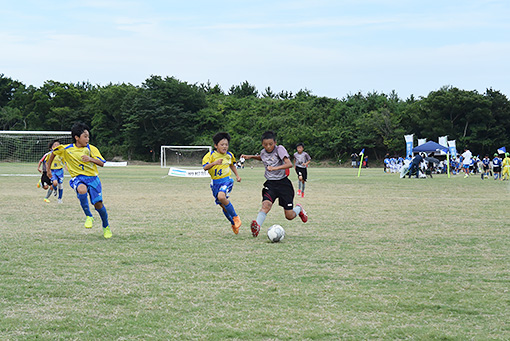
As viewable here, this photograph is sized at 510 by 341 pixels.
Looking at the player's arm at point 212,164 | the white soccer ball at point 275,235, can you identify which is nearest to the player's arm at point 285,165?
the player's arm at point 212,164

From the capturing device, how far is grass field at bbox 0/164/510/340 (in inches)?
161

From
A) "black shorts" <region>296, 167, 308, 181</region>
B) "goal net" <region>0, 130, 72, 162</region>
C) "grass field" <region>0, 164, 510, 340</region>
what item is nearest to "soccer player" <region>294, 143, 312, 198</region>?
"black shorts" <region>296, 167, 308, 181</region>

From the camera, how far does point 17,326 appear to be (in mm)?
4070

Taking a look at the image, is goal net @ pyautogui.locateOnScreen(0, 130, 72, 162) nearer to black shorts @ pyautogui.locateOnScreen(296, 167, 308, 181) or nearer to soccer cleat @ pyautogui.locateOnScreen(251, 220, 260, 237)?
black shorts @ pyautogui.locateOnScreen(296, 167, 308, 181)

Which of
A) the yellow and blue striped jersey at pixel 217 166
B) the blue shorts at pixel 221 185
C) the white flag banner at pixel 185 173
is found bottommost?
the white flag banner at pixel 185 173

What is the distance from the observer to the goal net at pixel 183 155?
209ft

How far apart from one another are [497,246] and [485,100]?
2187 inches

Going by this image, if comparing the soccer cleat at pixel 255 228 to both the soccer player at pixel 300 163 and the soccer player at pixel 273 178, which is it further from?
the soccer player at pixel 300 163

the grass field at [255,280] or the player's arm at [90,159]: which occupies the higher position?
the player's arm at [90,159]

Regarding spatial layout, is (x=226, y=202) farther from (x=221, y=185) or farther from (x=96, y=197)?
(x=96, y=197)

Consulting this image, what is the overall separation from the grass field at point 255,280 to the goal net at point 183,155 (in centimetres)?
5270

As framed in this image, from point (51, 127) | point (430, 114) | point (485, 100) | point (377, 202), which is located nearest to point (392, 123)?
point (430, 114)

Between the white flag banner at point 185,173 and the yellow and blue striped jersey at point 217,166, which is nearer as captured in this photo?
the yellow and blue striped jersey at point 217,166

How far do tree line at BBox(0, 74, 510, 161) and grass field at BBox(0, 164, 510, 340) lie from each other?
2084 inches
